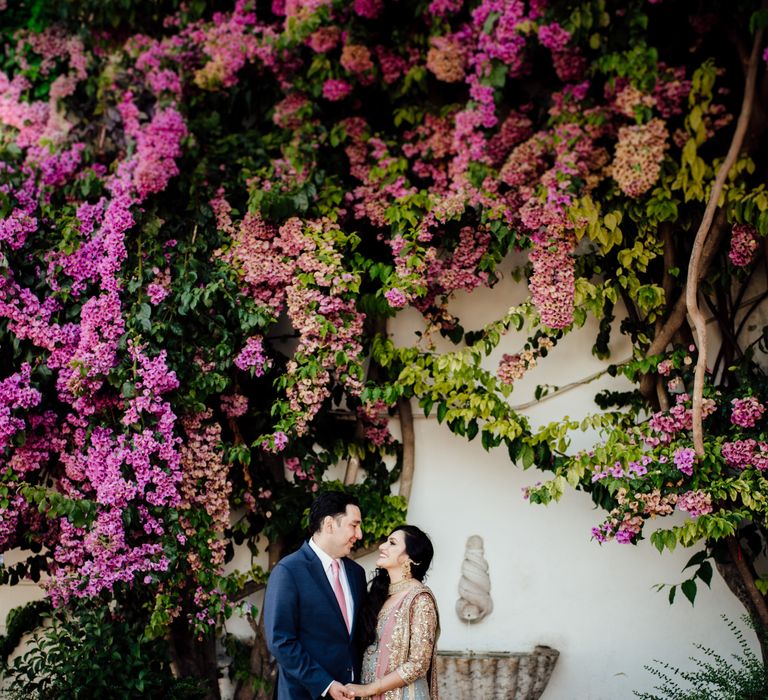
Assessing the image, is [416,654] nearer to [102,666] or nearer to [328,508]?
[328,508]

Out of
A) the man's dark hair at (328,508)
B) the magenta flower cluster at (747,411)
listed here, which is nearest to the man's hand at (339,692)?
the man's dark hair at (328,508)

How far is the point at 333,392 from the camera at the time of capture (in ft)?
15.2

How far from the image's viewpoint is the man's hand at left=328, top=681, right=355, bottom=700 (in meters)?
2.95

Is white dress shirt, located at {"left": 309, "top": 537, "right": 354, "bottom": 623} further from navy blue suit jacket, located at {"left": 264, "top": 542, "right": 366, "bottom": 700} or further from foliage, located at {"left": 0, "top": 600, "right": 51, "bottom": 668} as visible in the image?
foliage, located at {"left": 0, "top": 600, "right": 51, "bottom": 668}

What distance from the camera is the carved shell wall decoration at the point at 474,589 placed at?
14.7ft

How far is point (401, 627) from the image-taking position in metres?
3.04

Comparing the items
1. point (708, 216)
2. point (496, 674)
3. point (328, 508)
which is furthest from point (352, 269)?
point (496, 674)

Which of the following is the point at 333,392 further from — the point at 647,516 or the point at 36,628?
the point at 36,628

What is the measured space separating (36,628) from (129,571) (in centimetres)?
141

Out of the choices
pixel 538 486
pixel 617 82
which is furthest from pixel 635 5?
pixel 538 486

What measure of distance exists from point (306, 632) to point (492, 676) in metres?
1.40

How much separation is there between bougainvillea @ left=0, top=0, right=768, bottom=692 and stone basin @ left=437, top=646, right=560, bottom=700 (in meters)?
0.76

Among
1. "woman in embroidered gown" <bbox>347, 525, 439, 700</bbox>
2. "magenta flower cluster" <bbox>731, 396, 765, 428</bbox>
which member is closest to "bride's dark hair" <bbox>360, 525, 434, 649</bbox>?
"woman in embroidered gown" <bbox>347, 525, 439, 700</bbox>

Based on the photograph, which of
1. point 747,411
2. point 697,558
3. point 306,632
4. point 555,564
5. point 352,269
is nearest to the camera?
point 306,632
